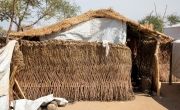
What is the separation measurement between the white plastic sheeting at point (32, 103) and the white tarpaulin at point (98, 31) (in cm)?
249

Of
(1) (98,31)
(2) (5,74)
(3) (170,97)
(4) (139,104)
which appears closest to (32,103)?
(2) (5,74)

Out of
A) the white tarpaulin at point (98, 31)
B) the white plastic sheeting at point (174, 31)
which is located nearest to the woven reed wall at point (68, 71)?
the white tarpaulin at point (98, 31)

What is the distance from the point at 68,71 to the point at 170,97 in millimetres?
3636

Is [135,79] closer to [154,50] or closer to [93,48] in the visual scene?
[154,50]

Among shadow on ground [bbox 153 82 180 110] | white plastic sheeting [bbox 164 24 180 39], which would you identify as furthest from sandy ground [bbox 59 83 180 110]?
white plastic sheeting [bbox 164 24 180 39]

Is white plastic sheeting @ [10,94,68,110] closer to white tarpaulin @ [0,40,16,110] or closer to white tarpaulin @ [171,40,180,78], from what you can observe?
white tarpaulin @ [0,40,16,110]

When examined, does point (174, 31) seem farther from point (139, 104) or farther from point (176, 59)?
point (139, 104)

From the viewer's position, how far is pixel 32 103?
1083 cm

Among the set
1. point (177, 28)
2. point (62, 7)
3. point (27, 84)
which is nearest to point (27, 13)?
point (62, 7)

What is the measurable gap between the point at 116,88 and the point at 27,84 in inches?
A: 109

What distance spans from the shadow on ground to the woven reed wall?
1.43m

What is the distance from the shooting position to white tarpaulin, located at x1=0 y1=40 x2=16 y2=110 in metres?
10.5

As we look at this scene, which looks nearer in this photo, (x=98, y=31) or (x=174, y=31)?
(x=98, y=31)

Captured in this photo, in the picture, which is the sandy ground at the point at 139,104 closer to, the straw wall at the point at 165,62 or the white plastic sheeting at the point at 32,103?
the white plastic sheeting at the point at 32,103
